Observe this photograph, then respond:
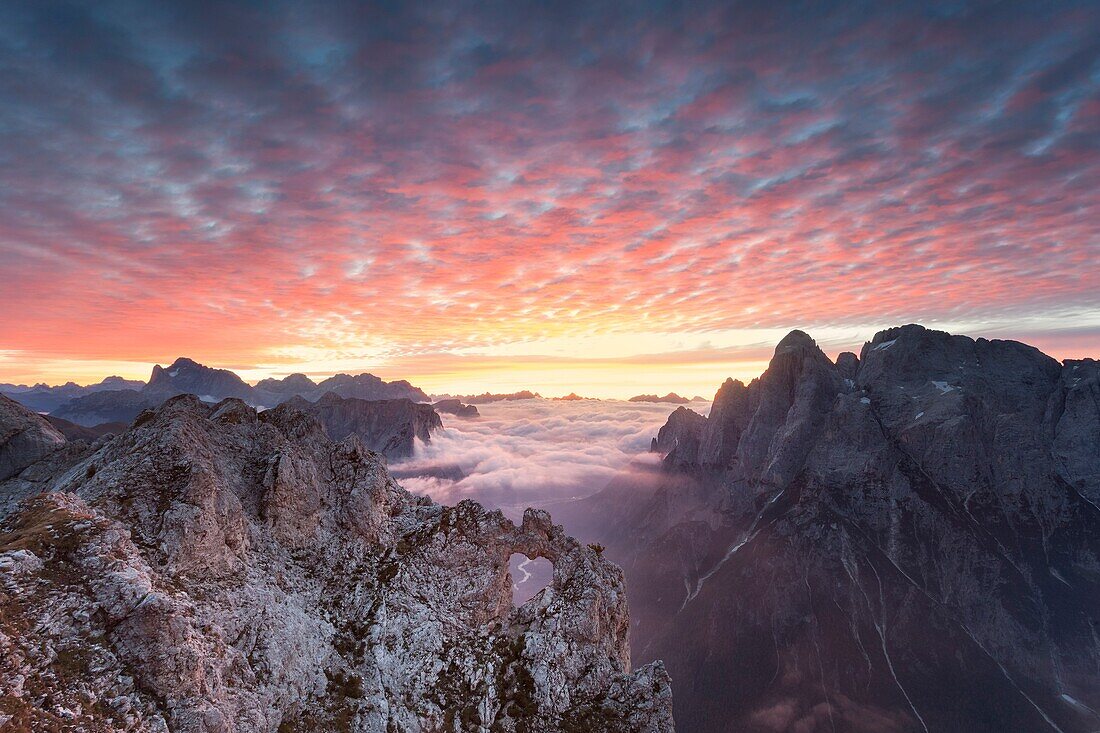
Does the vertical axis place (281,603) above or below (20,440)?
below

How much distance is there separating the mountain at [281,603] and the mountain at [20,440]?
19.4 m

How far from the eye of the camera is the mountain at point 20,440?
79062mm

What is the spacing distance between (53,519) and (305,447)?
30.5 meters

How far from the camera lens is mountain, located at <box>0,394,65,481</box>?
259 ft

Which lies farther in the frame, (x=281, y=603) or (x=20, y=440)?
(x=20, y=440)

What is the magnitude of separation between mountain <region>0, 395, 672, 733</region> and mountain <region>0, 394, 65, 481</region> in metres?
19.4

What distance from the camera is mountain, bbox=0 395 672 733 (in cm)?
3338

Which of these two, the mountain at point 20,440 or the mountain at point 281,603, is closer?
the mountain at point 281,603

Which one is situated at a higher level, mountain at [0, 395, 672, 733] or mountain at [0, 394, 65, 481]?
mountain at [0, 394, 65, 481]

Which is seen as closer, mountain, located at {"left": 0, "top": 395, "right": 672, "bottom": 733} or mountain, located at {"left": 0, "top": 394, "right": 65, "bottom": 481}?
mountain, located at {"left": 0, "top": 395, "right": 672, "bottom": 733}

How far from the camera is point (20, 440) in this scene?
81812mm

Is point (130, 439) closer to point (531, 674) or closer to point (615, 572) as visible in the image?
point (531, 674)

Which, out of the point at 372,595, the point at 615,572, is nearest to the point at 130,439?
the point at 372,595

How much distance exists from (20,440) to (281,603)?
230 ft
